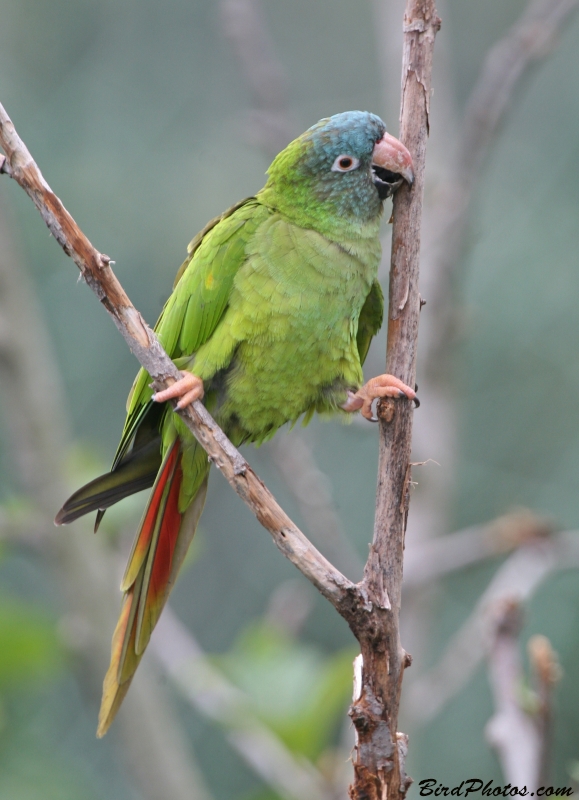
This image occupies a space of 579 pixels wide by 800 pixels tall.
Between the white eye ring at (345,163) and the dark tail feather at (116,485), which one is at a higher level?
the white eye ring at (345,163)

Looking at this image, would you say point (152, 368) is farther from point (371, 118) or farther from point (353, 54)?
point (353, 54)

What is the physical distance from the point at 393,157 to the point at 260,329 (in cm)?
50

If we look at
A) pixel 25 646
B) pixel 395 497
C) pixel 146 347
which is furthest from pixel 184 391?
pixel 25 646

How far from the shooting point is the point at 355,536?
489 cm

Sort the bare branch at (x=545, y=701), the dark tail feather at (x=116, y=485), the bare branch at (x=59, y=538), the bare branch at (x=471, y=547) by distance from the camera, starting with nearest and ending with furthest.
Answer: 1. the bare branch at (x=545, y=701)
2. the dark tail feather at (x=116, y=485)
3. the bare branch at (x=471, y=547)
4. the bare branch at (x=59, y=538)

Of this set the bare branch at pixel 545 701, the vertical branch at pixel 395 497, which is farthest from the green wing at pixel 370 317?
the bare branch at pixel 545 701

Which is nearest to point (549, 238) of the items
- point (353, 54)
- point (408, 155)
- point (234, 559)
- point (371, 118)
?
point (353, 54)

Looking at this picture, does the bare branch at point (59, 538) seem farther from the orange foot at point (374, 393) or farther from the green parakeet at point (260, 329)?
the orange foot at point (374, 393)

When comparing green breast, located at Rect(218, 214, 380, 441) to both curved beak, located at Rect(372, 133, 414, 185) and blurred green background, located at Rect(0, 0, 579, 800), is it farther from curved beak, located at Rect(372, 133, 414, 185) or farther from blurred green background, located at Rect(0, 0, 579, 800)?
blurred green background, located at Rect(0, 0, 579, 800)

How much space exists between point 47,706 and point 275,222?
4.46 meters

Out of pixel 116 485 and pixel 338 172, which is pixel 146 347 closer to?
pixel 116 485

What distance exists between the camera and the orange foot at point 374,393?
1.62m

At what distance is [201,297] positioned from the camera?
2.03 metres

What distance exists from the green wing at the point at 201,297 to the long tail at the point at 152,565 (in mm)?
145
